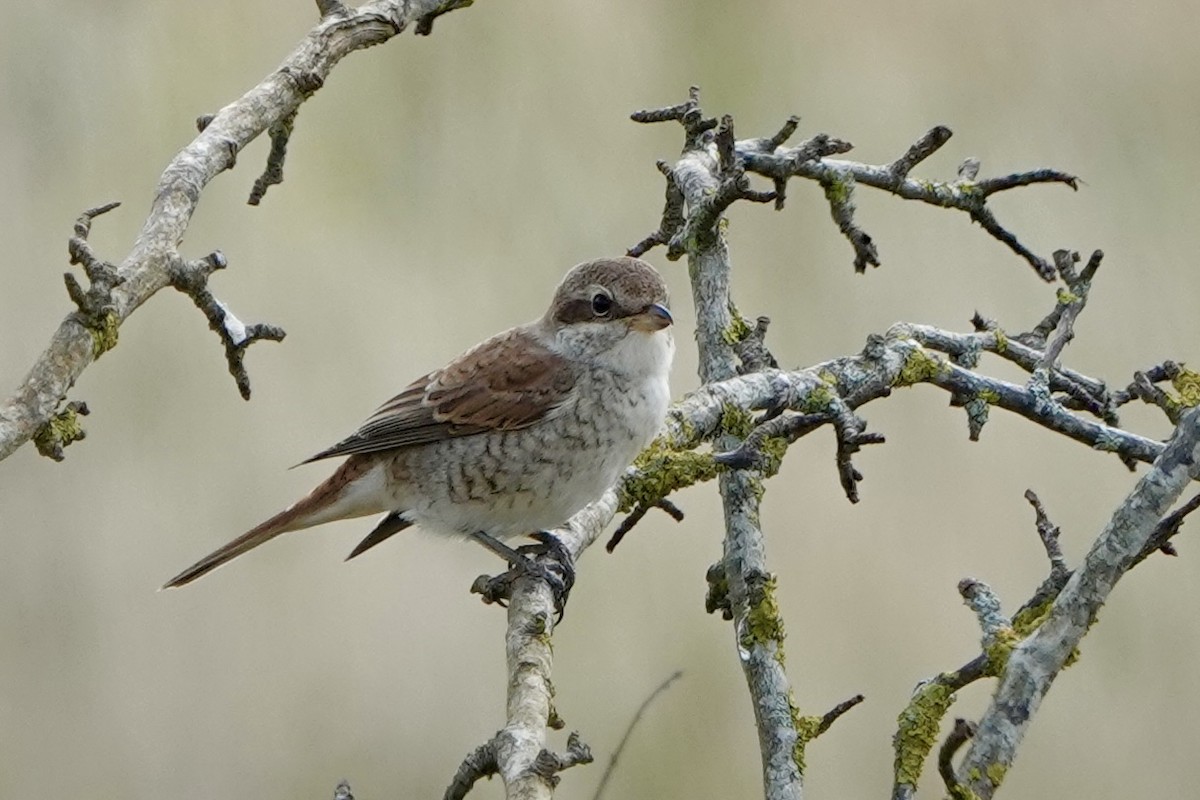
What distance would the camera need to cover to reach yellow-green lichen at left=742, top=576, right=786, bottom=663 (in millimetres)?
2793

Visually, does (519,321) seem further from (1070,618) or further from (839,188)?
(1070,618)

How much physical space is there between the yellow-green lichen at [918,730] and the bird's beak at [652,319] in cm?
174

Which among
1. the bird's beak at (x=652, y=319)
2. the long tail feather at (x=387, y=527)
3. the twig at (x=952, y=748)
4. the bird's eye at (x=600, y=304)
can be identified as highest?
the bird's eye at (x=600, y=304)

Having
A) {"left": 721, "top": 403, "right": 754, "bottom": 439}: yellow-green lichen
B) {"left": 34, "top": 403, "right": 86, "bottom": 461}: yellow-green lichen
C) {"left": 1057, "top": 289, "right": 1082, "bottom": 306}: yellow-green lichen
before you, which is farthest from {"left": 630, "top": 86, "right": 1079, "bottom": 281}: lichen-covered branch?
{"left": 34, "top": 403, "right": 86, "bottom": 461}: yellow-green lichen

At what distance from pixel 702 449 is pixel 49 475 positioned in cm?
212

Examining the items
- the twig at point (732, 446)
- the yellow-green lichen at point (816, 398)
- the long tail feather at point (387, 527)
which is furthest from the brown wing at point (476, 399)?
the yellow-green lichen at point (816, 398)

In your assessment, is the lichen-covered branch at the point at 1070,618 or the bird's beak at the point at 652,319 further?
the bird's beak at the point at 652,319

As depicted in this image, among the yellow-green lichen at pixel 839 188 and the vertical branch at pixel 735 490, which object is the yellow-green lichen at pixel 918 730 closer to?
the vertical branch at pixel 735 490

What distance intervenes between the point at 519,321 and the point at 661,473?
2.20m

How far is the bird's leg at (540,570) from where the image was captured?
3531 millimetres

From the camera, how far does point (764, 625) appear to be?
2795mm

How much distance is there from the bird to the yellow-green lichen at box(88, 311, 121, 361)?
1.59 m

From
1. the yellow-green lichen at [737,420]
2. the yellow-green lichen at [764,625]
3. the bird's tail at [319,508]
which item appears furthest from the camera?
the bird's tail at [319,508]

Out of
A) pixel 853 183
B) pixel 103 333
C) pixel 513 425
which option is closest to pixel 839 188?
pixel 853 183
